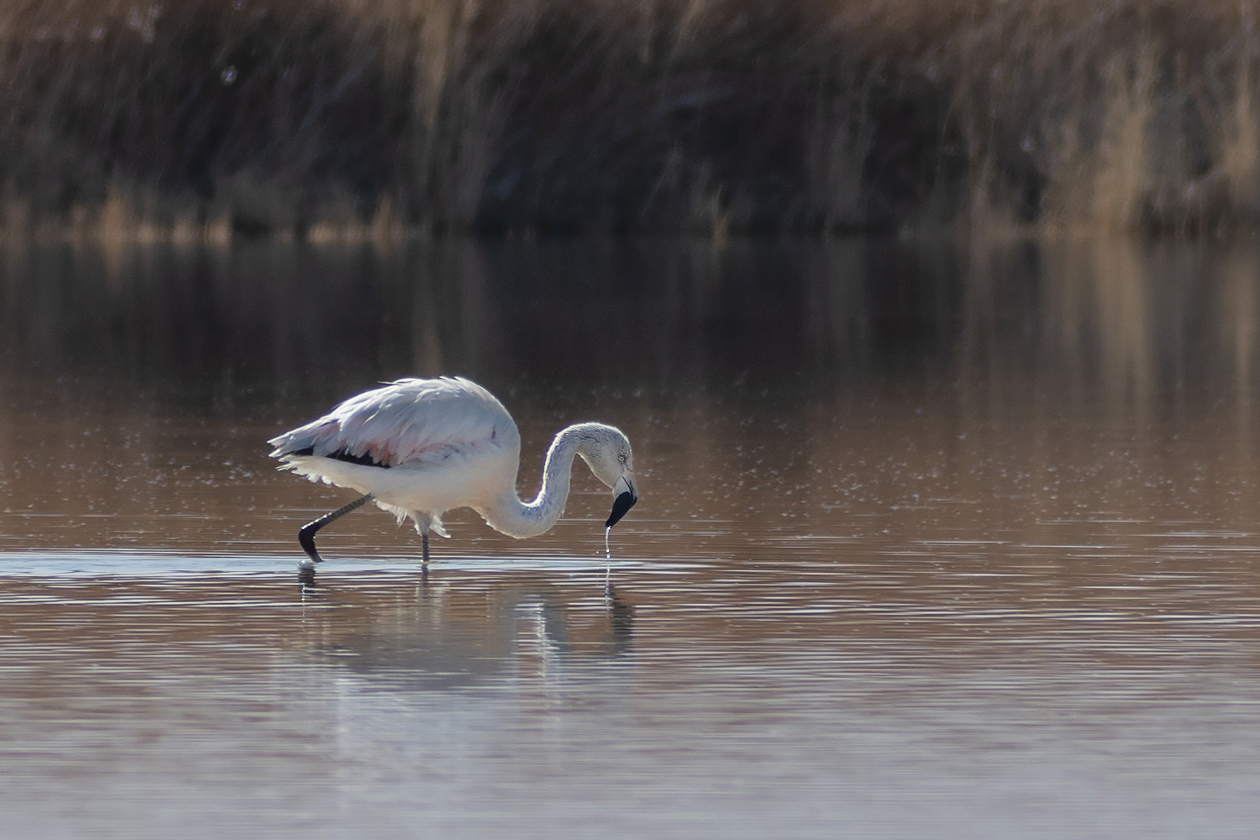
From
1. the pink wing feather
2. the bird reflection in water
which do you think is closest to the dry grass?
the pink wing feather

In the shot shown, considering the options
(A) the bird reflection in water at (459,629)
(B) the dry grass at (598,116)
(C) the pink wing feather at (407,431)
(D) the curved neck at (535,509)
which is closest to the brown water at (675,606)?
(A) the bird reflection in water at (459,629)

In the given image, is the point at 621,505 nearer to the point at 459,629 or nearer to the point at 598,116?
the point at 459,629

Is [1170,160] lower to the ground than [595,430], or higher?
higher

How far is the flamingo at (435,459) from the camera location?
8570mm

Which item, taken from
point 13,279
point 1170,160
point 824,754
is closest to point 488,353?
point 13,279

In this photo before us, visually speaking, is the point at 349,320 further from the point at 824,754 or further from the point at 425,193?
the point at 824,754

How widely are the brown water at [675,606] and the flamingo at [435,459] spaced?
201mm

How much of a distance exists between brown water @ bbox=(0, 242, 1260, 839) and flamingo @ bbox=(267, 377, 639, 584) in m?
0.20

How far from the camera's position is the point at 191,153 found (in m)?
28.5

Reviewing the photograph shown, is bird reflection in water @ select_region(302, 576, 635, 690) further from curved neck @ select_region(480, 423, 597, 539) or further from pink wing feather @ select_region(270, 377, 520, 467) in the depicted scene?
pink wing feather @ select_region(270, 377, 520, 467)

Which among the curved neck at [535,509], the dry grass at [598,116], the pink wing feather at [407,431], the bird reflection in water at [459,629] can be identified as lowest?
the bird reflection in water at [459,629]

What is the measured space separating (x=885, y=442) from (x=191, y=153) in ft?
59.0

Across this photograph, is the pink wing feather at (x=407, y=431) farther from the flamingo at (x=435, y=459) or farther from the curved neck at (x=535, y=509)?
the curved neck at (x=535, y=509)

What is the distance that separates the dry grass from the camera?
88.3 ft
